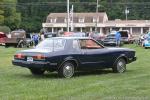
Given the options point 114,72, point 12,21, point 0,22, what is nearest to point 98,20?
point 12,21

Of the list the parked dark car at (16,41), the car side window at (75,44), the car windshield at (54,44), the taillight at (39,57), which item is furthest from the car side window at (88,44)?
the parked dark car at (16,41)

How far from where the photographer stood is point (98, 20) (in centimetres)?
11831

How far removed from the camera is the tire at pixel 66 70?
16391 millimetres

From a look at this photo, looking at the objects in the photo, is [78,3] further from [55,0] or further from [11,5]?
[11,5]

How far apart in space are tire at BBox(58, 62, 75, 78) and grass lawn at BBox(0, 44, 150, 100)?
22 cm

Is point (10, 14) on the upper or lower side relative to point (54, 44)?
lower

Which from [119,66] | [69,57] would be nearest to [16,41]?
[119,66]

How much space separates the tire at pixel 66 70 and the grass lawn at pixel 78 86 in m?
0.22

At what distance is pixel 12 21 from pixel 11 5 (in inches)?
143

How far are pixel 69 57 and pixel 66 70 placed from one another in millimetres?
464

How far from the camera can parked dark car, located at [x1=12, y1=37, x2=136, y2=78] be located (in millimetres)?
16172

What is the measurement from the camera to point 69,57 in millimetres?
16578

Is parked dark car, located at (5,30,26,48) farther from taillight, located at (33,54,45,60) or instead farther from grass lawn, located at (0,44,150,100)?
taillight, located at (33,54,45,60)

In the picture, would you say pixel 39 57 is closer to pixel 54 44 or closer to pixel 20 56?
pixel 20 56
